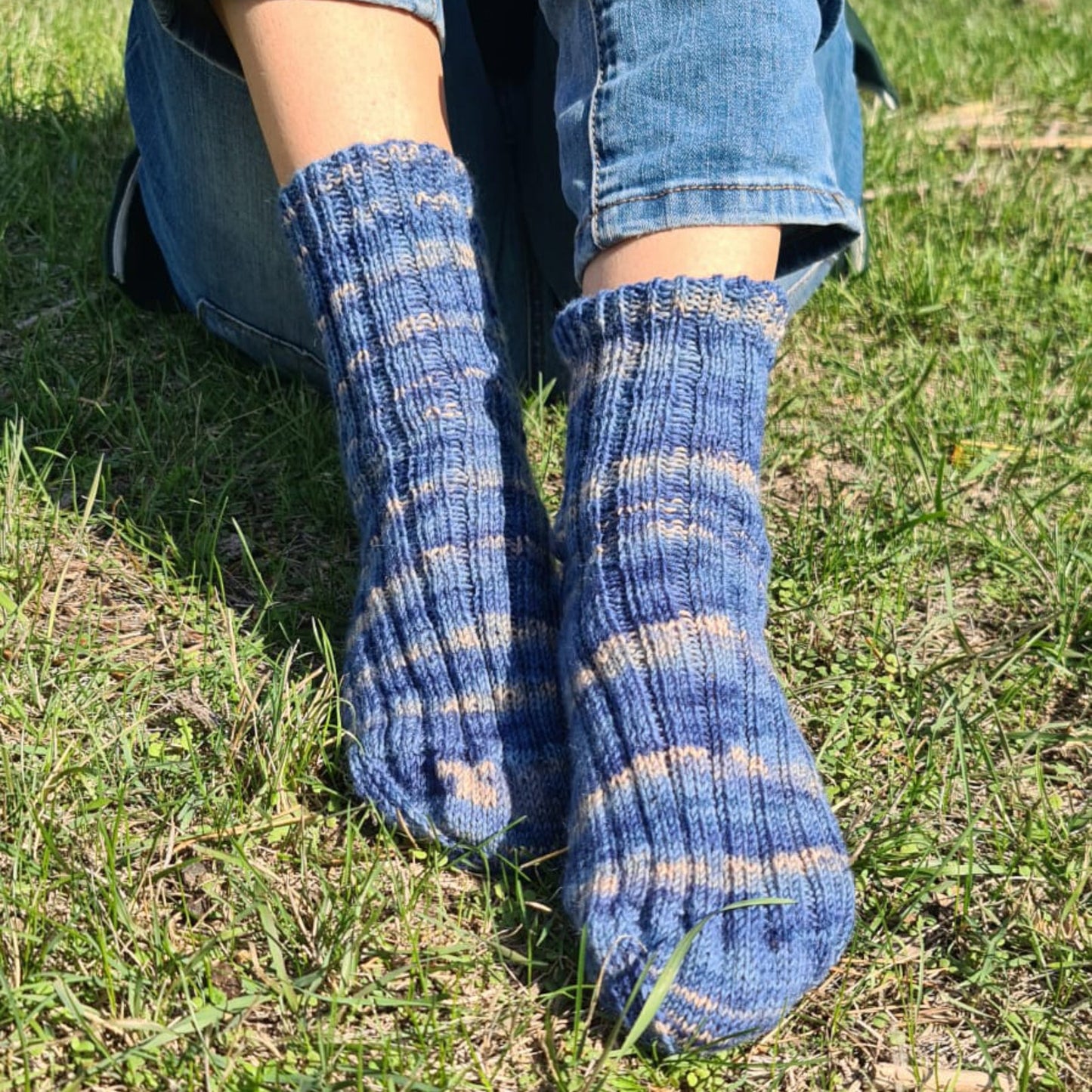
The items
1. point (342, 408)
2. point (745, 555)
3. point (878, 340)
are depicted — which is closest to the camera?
point (745, 555)

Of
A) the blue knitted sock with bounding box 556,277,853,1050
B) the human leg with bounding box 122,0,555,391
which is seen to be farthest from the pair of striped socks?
the human leg with bounding box 122,0,555,391

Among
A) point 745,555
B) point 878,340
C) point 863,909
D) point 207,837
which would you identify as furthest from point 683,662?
point 878,340

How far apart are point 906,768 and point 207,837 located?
56 cm

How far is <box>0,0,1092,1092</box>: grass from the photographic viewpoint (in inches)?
32.8

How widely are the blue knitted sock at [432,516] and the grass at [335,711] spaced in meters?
0.06

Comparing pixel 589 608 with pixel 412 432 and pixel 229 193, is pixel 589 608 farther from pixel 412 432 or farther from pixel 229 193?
pixel 229 193

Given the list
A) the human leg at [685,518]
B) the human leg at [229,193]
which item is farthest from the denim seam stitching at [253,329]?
the human leg at [685,518]

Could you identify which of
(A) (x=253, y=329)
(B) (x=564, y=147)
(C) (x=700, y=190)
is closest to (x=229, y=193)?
(A) (x=253, y=329)

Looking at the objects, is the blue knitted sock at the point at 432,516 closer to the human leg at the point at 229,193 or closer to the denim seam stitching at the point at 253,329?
the human leg at the point at 229,193

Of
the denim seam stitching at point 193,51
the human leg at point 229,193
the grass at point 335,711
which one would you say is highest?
the denim seam stitching at point 193,51

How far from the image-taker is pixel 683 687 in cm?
90

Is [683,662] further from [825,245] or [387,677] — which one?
[825,245]

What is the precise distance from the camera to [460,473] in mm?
1031

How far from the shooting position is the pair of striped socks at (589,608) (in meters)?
0.85
